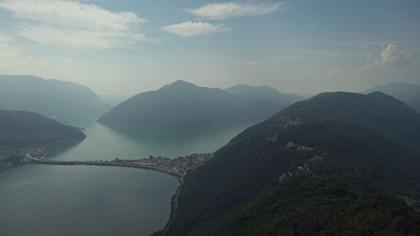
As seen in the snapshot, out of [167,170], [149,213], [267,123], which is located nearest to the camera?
[149,213]

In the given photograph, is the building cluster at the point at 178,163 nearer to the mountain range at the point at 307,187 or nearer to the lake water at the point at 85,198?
the lake water at the point at 85,198

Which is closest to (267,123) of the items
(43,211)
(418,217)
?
(43,211)

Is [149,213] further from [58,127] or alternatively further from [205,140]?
[58,127]

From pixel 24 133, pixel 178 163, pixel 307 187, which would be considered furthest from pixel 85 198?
pixel 24 133

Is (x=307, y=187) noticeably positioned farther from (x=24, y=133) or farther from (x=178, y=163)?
(x=24, y=133)

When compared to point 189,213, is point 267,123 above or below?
above

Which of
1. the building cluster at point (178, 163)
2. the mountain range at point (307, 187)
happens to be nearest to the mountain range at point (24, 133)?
the building cluster at point (178, 163)
